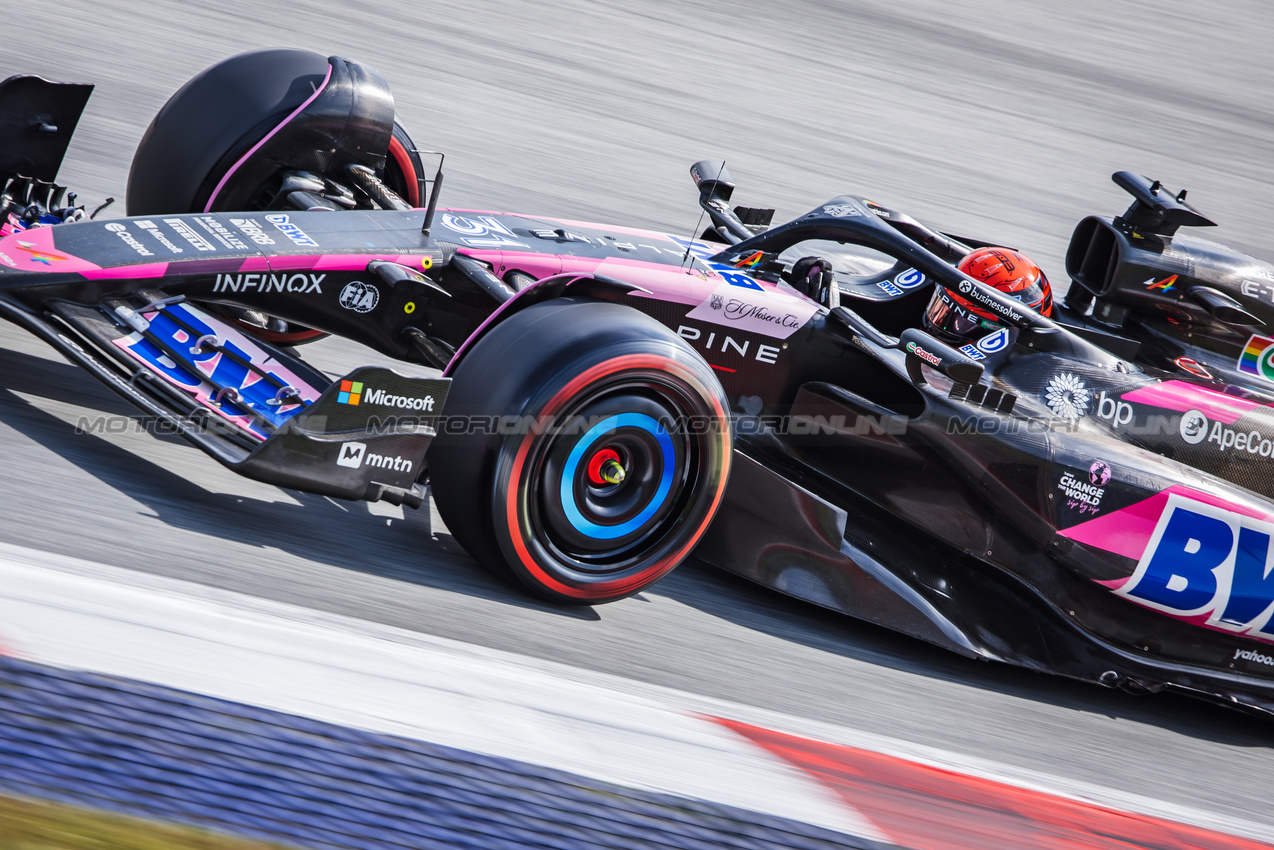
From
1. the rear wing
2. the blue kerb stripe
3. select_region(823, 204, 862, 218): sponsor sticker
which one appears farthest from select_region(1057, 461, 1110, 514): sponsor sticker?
the rear wing

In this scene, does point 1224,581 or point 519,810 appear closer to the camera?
point 519,810

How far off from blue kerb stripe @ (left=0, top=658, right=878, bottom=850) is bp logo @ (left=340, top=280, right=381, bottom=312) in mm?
1791

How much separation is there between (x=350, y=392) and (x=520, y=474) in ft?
1.65

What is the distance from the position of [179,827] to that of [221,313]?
8.06 feet

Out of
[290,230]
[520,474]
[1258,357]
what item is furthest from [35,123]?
[1258,357]

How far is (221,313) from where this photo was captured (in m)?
4.32

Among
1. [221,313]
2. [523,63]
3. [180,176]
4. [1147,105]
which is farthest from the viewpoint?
[1147,105]

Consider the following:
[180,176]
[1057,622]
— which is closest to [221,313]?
[180,176]

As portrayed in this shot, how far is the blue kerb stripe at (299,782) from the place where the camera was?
2.27 m

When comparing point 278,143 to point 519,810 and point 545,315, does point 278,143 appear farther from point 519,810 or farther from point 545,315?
point 519,810

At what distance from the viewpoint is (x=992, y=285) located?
190 inches

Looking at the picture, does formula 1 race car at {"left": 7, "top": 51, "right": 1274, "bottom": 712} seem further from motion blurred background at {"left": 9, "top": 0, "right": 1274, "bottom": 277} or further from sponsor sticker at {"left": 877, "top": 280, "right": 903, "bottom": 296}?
motion blurred background at {"left": 9, "top": 0, "right": 1274, "bottom": 277}

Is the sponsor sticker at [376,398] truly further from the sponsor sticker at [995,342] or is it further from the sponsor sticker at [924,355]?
the sponsor sticker at [995,342]

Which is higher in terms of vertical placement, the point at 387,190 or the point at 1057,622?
the point at 387,190
